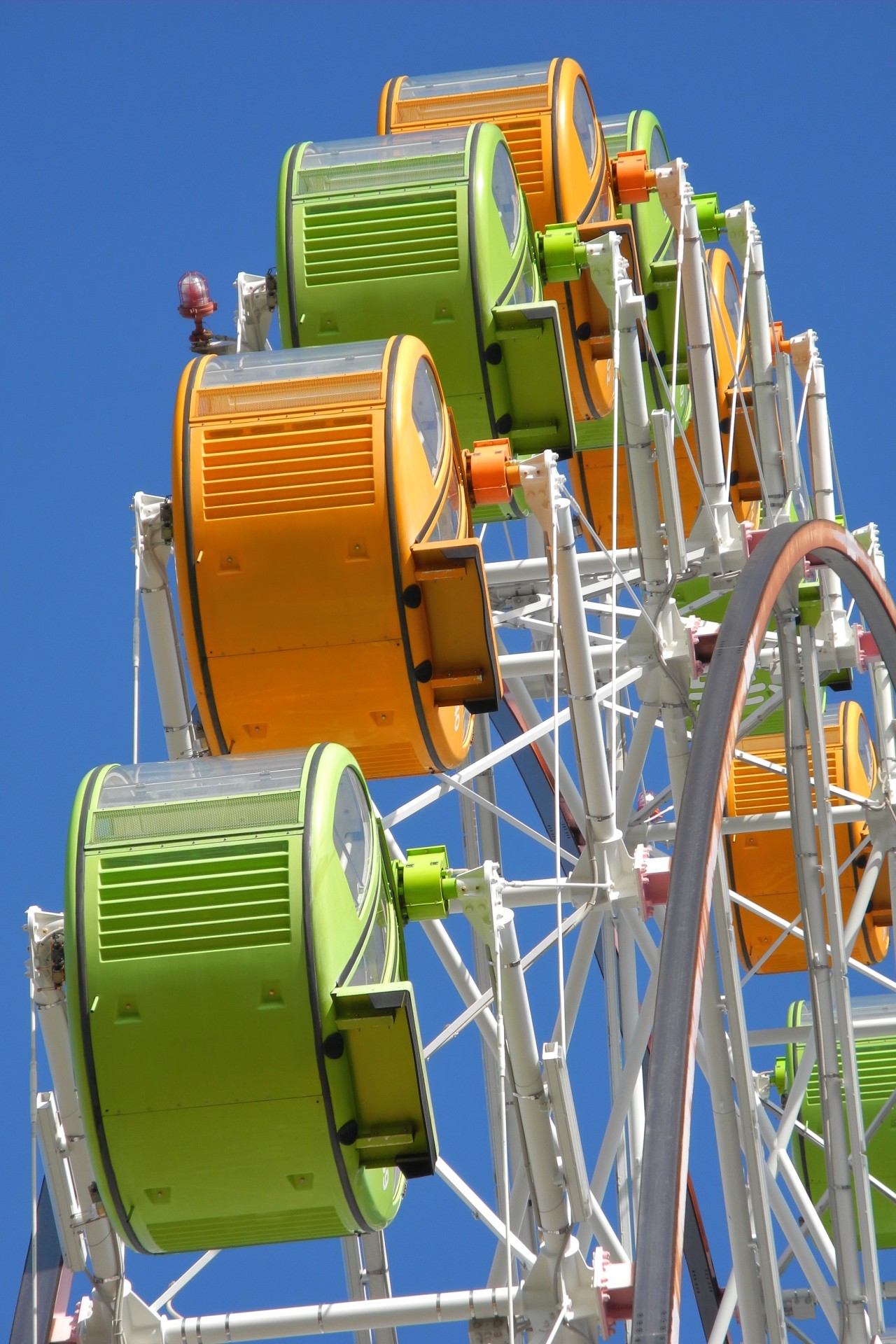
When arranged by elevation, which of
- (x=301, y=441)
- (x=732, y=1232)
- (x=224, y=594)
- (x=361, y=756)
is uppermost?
(x=301, y=441)

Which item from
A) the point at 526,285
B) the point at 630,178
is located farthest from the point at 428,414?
the point at 630,178

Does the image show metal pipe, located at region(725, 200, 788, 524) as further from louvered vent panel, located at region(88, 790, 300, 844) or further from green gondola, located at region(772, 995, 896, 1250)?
louvered vent panel, located at region(88, 790, 300, 844)

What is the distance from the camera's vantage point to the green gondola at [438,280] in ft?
47.1

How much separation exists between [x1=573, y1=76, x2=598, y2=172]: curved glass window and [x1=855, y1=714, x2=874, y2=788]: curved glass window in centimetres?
659

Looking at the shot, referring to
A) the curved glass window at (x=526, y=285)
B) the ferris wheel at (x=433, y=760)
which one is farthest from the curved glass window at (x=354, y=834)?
the curved glass window at (x=526, y=285)

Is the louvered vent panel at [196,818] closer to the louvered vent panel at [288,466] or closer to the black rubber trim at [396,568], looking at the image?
the black rubber trim at [396,568]

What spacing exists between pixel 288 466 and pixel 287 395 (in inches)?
22.9

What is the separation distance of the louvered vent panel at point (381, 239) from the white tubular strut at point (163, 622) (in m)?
2.04

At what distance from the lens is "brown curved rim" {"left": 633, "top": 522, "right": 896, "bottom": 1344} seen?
26.8 ft

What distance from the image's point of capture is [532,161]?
1672 cm

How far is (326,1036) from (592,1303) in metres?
2.78

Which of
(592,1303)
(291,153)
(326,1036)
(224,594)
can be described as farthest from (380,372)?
(592,1303)

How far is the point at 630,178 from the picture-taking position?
17812 mm

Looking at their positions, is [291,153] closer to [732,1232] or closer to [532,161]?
[532,161]
